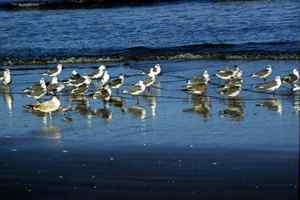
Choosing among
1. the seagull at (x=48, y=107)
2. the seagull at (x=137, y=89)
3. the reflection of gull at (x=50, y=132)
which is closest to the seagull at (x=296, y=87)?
the seagull at (x=137, y=89)

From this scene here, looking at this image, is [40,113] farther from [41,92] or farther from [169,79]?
[169,79]

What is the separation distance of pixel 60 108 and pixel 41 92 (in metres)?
1.51

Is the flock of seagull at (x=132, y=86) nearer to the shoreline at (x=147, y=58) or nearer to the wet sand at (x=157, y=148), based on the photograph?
the wet sand at (x=157, y=148)

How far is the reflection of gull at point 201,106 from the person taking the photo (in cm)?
1546

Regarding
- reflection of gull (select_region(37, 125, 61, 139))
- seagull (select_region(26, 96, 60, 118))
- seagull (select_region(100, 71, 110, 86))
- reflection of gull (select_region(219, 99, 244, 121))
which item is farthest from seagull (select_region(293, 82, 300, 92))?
reflection of gull (select_region(37, 125, 61, 139))

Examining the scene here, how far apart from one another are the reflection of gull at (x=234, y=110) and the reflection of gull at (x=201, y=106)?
0.99 feet

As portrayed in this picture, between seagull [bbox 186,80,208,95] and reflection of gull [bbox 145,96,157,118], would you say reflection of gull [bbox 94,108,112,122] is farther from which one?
seagull [bbox 186,80,208,95]

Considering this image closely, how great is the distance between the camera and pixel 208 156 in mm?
12039

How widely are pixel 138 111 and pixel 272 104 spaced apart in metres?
2.47

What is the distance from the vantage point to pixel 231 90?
56.0 feet

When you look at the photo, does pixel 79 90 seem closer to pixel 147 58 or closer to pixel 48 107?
pixel 48 107

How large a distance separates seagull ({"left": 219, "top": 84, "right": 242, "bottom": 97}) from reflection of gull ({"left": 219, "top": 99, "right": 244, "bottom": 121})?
0.86 ft

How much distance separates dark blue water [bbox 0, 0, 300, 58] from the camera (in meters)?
28.3

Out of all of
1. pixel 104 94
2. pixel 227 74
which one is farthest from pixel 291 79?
pixel 104 94
